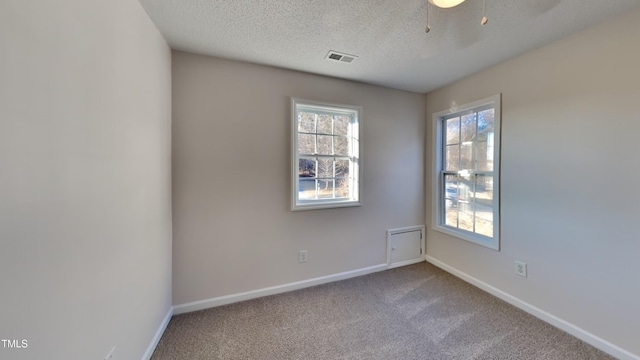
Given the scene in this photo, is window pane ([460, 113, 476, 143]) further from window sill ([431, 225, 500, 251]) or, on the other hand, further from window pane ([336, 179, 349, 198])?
window pane ([336, 179, 349, 198])

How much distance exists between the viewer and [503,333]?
1.80 m

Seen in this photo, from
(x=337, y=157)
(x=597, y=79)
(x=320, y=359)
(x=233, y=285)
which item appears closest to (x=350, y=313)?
(x=320, y=359)

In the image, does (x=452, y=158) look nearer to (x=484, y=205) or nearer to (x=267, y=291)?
(x=484, y=205)

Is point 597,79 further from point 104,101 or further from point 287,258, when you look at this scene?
point 104,101

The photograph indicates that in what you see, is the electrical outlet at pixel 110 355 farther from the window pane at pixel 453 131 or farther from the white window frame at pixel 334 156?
the window pane at pixel 453 131

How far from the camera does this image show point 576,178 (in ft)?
5.85

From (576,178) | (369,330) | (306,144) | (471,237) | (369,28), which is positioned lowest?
(369,330)

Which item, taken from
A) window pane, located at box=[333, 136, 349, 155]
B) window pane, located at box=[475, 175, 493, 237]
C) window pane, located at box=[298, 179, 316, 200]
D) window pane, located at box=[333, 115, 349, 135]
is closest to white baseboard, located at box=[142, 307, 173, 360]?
window pane, located at box=[298, 179, 316, 200]

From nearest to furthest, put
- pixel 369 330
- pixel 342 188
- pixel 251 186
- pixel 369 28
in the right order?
pixel 369 28 → pixel 369 330 → pixel 251 186 → pixel 342 188

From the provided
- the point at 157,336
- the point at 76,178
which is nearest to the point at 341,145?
the point at 76,178

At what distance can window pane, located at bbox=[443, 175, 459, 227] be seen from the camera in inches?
114

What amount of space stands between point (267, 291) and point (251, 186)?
1.11 meters

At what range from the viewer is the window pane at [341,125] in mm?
2742

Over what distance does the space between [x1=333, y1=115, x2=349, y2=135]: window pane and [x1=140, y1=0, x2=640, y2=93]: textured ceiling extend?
1.98 ft
